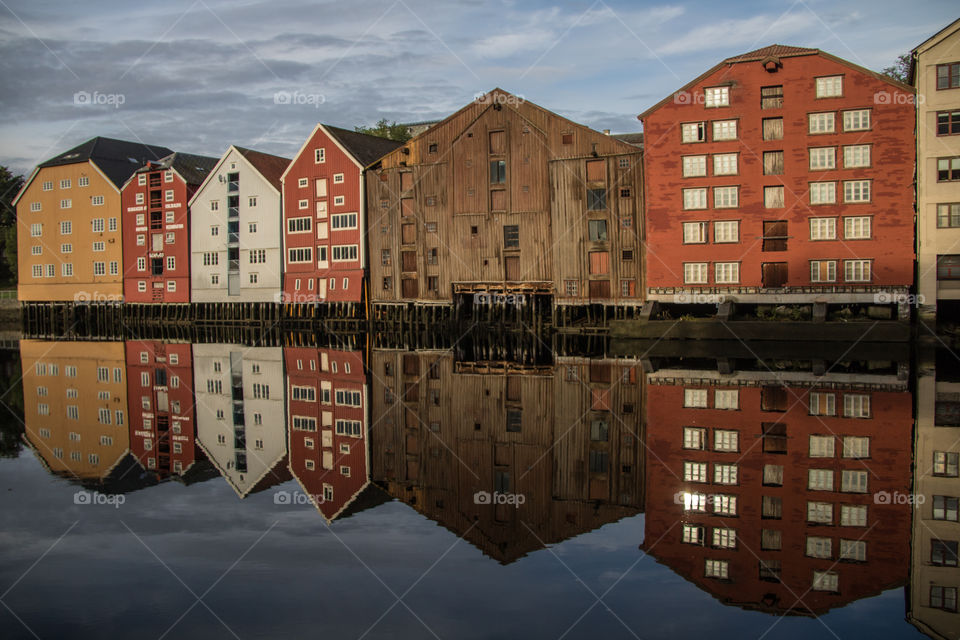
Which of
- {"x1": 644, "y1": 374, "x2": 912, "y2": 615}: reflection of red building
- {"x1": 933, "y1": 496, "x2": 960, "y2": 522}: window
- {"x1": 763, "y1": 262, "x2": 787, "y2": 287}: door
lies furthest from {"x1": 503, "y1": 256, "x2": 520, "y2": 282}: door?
{"x1": 933, "y1": 496, "x2": 960, "y2": 522}: window

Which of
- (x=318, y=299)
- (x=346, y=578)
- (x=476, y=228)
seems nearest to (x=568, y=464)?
(x=346, y=578)

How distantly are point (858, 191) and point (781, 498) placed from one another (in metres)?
30.3

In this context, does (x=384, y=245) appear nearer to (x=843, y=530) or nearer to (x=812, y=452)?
(x=812, y=452)

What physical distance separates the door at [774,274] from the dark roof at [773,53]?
9.90 m

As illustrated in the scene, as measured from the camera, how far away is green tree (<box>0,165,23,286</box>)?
83688mm

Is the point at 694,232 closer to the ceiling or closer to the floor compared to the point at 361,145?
closer to the floor

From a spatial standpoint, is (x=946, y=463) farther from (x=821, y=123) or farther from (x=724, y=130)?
(x=724, y=130)

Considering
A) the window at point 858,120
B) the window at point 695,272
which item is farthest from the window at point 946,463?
the window at point 858,120

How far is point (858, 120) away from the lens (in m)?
36.7

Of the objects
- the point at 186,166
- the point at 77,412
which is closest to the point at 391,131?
the point at 186,166

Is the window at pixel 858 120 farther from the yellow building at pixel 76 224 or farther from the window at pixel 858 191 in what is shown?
the yellow building at pixel 76 224

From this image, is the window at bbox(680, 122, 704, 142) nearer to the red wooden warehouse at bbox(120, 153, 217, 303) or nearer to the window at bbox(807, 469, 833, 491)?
the window at bbox(807, 469, 833, 491)

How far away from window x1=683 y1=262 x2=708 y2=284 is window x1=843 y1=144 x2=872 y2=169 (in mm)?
7985

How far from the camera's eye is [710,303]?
38.7 metres
